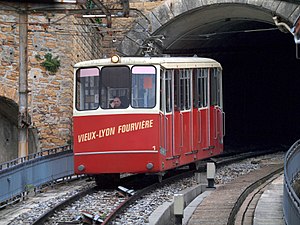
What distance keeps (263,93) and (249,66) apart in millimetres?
2328

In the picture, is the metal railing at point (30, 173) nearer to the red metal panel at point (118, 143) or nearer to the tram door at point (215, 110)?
the red metal panel at point (118, 143)

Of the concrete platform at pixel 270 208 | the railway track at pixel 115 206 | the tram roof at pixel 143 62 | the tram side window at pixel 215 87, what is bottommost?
the railway track at pixel 115 206

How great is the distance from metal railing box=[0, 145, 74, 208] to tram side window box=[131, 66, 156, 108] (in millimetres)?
2525

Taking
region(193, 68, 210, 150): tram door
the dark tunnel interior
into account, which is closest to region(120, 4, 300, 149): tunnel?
the dark tunnel interior

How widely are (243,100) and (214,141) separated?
696 inches

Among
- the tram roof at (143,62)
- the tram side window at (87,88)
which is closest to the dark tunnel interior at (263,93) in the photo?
the tram roof at (143,62)

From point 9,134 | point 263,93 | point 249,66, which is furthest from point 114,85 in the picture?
point 263,93

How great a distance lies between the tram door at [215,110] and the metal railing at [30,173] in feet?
11.9

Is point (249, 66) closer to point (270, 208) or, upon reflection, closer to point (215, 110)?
point (215, 110)

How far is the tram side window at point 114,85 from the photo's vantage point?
16.8m

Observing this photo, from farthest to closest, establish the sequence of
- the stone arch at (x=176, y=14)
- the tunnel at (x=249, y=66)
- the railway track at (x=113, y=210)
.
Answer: the tunnel at (x=249, y=66), the stone arch at (x=176, y=14), the railway track at (x=113, y=210)

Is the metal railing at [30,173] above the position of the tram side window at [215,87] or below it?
below

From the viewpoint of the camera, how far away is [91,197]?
16.2 m

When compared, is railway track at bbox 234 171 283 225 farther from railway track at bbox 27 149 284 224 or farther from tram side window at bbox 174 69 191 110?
tram side window at bbox 174 69 191 110
